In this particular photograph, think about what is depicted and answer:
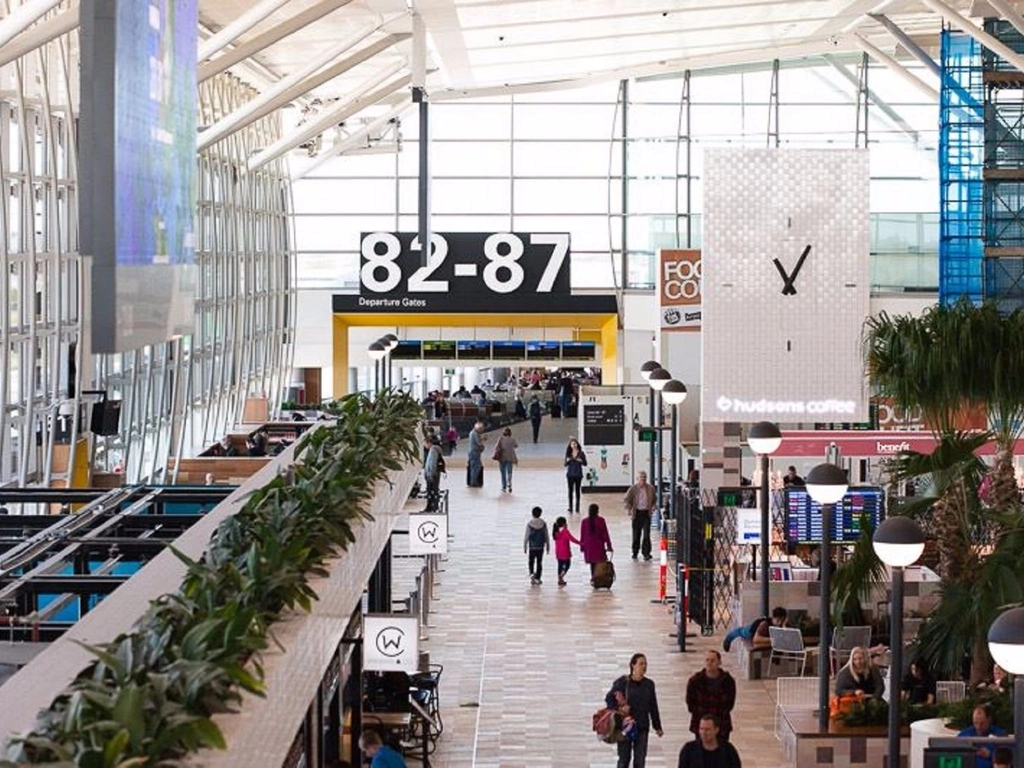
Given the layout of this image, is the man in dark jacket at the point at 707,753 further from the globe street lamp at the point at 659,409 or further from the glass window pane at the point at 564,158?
the glass window pane at the point at 564,158

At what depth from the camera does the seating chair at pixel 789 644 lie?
19.5 metres

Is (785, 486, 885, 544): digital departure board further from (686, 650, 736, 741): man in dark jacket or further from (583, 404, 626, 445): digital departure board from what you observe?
(583, 404, 626, 445): digital departure board

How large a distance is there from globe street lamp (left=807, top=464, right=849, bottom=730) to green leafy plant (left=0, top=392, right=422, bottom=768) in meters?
3.91

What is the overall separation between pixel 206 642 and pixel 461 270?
3097 cm

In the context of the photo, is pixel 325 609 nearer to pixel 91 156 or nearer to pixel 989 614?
pixel 91 156

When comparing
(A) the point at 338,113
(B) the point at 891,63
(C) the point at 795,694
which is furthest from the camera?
(B) the point at 891,63

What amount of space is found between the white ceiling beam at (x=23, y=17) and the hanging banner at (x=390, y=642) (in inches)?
214

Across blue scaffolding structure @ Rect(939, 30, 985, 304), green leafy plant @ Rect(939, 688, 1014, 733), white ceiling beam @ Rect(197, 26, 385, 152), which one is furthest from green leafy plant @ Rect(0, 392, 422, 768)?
blue scaffolding structure @ Rect(939, 30, 985, 304)

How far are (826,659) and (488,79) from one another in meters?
24.6

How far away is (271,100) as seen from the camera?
27.5 metres

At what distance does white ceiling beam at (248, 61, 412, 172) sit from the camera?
3388 cm

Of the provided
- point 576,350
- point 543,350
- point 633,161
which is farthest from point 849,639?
point 633,161

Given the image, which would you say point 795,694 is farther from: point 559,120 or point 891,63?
point 559,120

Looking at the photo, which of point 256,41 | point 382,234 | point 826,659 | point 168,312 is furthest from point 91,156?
point 382,234
